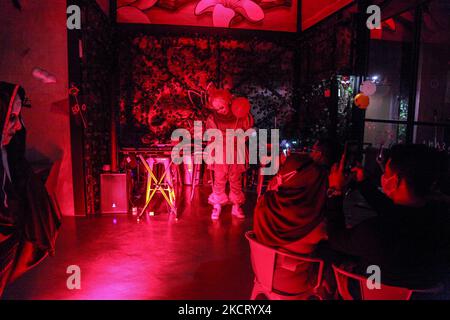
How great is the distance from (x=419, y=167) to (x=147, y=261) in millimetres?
2822

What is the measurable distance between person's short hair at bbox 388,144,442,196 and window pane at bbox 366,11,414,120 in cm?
719

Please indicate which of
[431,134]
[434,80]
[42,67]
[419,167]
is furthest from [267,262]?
[434,80]

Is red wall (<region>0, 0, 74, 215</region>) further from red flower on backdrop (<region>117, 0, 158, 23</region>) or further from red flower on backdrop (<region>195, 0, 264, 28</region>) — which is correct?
red flower on backdrop (<region>195, 0, 264, 28</region>)

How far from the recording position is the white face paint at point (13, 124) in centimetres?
220

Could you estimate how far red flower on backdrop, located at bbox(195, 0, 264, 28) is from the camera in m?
7.51

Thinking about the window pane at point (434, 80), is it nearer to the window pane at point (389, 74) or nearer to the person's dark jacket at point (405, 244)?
the window pane at point (389, 74)

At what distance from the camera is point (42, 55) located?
4785 millimetres

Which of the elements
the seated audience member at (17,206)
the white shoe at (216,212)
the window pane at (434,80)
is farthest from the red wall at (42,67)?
the window pane at (434,80)

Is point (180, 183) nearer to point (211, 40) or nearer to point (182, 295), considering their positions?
point (211, 40)

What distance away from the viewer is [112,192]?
17.4 feet

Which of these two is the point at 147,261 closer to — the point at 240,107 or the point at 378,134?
the point at 240,107

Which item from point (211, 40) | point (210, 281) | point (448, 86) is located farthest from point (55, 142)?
point (448, 86)

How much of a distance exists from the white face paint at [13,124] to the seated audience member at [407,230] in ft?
7.11

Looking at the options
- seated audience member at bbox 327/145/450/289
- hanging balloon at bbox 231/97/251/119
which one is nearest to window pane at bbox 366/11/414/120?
hanging balloon at bbox 231/97/251/119
